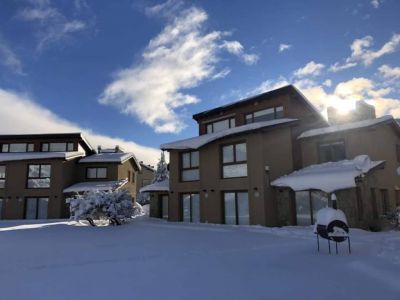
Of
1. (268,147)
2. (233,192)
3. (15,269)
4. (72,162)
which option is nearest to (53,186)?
(72,162)

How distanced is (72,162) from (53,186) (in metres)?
3.04

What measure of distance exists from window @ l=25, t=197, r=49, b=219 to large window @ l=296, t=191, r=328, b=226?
22.1 metres

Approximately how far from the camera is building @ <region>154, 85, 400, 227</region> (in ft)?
58.5

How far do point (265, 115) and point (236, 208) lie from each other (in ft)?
22.7

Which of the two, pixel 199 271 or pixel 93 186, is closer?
pixel 199 271

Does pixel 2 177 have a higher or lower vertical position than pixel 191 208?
higher

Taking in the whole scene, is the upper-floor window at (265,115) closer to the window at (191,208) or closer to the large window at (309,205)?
the large window at (309,205)

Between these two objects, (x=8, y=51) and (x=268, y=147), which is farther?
(x=268, y=147)

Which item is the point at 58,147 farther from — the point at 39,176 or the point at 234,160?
the point at 234,160

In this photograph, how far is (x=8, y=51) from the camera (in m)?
15.6

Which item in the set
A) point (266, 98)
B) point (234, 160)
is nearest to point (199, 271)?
point (234, 160)

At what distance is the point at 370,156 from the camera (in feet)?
59.5

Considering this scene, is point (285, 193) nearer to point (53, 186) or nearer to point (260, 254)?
point (260, 254)

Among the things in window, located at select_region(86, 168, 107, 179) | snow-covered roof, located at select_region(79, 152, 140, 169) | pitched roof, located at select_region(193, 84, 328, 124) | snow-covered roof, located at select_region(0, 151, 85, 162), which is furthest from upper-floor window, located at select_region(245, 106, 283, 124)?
snow-covered roof, located at select_region(0, 151, 85, 162)
